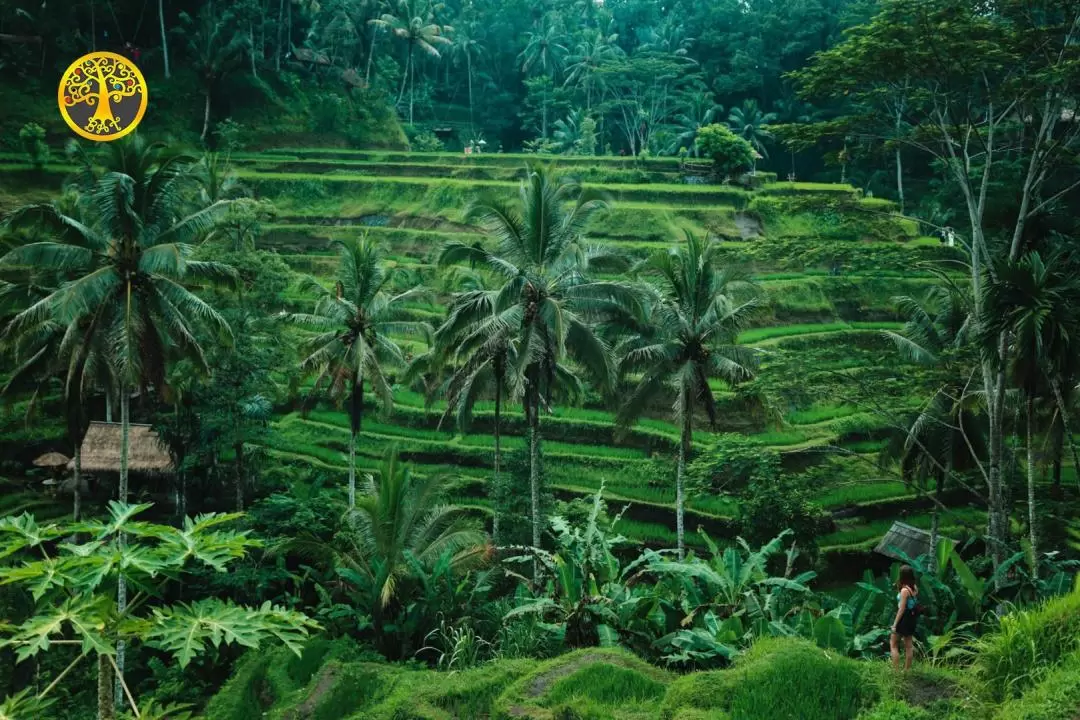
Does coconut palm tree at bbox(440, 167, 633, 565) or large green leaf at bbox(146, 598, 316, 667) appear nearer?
large green leaf at bbox(146, 598, 316, 667)

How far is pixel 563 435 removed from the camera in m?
30.6

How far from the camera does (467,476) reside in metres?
28.5

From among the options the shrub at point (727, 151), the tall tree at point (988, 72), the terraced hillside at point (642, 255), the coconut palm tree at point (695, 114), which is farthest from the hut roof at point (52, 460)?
the coconut palm tree at point (695, 114)

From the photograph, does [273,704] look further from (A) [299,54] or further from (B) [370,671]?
(A) [299,54]

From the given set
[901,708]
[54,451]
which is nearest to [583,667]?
[901,708]

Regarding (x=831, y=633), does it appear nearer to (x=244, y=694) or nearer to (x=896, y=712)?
(x=896, y=712)

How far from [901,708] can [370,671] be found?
8.00 meters

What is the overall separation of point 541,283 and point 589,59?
44576mm

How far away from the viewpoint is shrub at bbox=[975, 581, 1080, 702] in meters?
9.37

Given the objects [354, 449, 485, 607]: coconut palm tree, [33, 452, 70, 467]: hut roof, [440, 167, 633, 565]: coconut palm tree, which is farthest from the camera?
[33, 452, 70, 467]: hut roof

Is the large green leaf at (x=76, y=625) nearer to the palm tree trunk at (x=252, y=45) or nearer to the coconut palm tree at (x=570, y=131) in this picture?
the palm tree trunk at (x=252, y=45)

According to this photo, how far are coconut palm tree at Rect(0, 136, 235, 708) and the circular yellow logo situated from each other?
6.34 meters

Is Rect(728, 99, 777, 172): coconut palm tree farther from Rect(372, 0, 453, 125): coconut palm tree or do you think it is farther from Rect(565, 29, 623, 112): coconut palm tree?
Rect(372, 0, 453, 125): coconut palm tree

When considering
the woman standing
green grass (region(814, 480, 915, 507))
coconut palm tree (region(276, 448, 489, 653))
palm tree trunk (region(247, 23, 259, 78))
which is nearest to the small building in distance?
green grass (region(814, 480, 915, 507))
